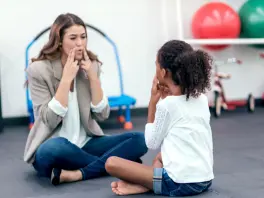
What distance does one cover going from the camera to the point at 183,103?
7.31ft

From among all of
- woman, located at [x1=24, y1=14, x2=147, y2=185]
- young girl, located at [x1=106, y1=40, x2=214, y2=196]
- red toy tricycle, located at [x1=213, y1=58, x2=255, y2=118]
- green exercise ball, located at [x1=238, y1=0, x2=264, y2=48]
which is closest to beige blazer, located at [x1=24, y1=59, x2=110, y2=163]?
woman, located at [x1=24, y1=14, x2=147, y2=185]

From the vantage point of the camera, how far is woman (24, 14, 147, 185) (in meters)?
2.55

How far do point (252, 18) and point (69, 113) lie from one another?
266 cm

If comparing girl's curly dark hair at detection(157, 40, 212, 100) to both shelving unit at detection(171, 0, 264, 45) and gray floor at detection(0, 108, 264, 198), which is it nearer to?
gray floor at detection(0, 108, 264, 198)

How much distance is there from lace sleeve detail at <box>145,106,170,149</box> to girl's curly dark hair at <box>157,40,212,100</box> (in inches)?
5.4

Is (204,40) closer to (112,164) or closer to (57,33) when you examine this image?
(57,33)

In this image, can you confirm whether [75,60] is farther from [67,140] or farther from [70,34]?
[67,140]

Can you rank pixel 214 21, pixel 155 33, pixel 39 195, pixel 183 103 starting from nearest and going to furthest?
1. pixel 183 103
2. pixel 39 195
3. pixel 214 21
4. pixel 155 33

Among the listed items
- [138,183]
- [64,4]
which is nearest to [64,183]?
[138,183]

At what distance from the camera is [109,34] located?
475 centimetres

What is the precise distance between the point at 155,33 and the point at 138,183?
2.77 metres

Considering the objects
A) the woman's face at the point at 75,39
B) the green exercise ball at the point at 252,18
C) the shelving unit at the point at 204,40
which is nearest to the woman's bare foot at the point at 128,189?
the woman's face at the point at 75,39

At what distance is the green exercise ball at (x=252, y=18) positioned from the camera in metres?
4.68

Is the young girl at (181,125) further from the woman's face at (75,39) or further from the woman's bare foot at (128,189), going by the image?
the woman's face at (75,39)
